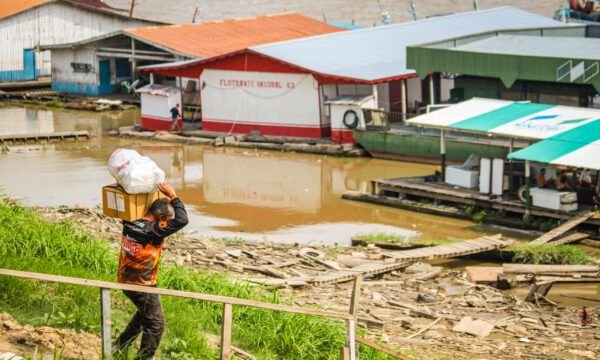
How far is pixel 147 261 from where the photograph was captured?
9.99 metres

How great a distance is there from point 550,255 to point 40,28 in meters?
33.1

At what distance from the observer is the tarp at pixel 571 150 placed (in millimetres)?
22500

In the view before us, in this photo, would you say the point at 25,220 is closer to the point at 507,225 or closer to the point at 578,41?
the point at 507,225

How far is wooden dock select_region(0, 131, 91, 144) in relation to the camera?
114 feet

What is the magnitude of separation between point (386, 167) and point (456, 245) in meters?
11.1

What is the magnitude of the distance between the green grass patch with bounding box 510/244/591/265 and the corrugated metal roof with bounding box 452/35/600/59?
10.6 m

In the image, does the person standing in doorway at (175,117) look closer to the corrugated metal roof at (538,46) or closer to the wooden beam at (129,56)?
the wooden beam at (129,56)

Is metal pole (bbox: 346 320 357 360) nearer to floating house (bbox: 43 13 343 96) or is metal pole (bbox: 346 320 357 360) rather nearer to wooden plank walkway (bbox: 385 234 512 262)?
wooden plank walkway (bbox: 385 234 512 262)

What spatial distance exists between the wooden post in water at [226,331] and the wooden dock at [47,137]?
2646cm

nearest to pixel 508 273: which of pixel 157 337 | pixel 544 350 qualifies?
pixel 544 350

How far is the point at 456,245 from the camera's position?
20.5 metres

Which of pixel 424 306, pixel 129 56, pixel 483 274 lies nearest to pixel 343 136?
pixel 129 56

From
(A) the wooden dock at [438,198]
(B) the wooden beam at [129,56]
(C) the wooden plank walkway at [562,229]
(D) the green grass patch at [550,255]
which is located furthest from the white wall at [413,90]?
(D) the green grass patch at [550,255]

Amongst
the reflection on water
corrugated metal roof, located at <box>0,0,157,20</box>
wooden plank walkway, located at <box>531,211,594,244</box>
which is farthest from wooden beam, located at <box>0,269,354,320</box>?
corrugated metal roof, located at <box>0,0,157,20</box>
